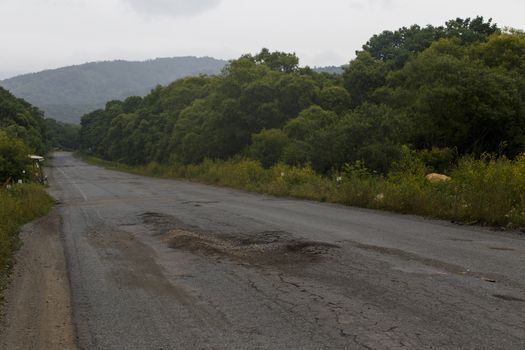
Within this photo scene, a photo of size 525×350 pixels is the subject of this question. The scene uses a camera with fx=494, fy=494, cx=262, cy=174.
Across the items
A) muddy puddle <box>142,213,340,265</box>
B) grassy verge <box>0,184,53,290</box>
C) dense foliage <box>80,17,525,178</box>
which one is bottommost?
grassy verge <box>0,184,53,290</box>

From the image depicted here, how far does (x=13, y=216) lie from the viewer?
15.1 meters

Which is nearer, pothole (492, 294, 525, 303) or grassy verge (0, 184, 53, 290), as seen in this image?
pothole (492, 294, 525, 303)

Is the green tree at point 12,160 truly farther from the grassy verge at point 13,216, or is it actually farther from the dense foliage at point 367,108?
the dense foliage at point 367,108

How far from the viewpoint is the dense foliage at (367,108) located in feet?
78.2

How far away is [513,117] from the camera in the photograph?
2395 cm

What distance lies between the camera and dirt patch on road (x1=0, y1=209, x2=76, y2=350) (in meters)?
5.23

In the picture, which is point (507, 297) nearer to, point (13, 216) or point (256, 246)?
→ point (256, 246)

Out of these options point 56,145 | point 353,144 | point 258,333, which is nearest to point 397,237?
point 258,333

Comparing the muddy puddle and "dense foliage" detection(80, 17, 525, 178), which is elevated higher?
"dense foliage" detection(80, 17, 525, 178)

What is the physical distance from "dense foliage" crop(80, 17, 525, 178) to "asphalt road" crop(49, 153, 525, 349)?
11.8 m

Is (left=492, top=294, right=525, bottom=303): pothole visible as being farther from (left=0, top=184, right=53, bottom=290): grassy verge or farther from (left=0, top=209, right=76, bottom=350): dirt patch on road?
(left=0, top=184, right=53, bottom=290): grassy verge

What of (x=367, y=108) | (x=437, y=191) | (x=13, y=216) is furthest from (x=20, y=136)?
(x=437, y=191)

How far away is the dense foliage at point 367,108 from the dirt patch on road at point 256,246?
12371 mm

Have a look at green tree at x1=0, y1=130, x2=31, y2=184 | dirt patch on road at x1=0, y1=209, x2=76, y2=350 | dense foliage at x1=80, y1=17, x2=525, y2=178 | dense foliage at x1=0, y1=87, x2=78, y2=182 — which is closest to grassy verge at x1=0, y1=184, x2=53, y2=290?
dirt patch on road at x1=0, y1=209, x2=76, y2=350
